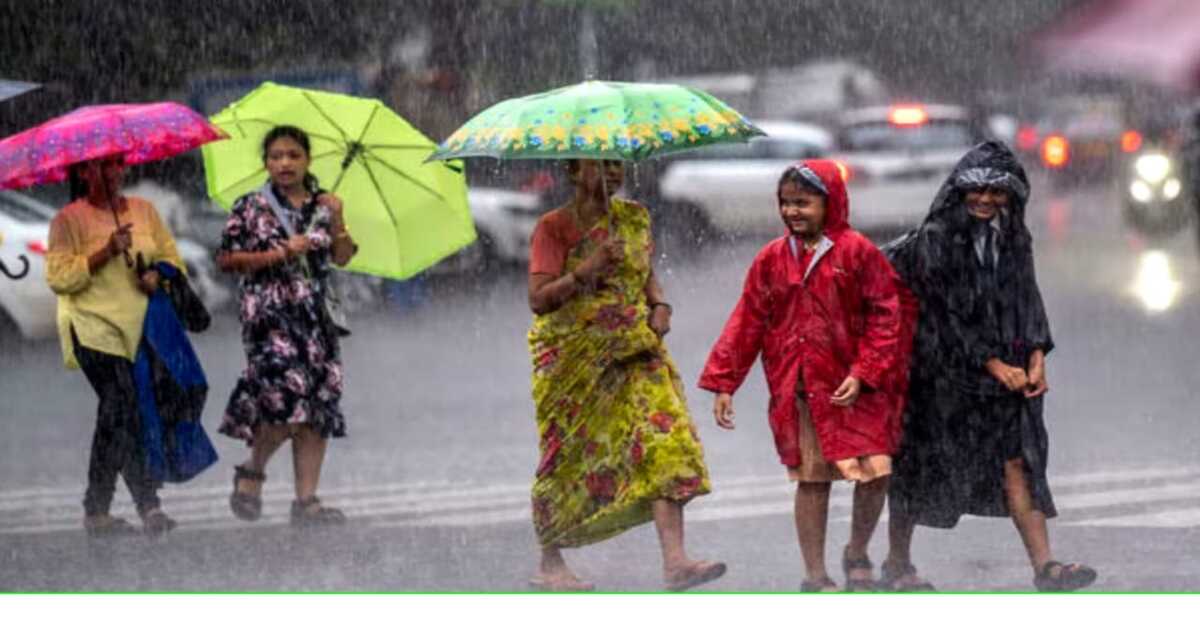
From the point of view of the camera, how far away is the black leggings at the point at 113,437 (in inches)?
343

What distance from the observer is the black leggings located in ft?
28.6

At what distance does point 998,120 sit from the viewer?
23891 mm

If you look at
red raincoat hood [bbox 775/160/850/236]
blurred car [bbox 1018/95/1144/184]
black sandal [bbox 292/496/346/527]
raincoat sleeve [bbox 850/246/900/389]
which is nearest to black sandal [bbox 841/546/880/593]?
raincoat sleeve [bbox 850/246/900/389]

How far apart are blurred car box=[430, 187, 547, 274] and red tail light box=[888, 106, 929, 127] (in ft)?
Answer: 9.71

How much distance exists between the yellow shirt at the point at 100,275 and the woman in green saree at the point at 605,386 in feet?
6.12

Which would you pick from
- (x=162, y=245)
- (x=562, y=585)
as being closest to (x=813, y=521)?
(x=562, y=585)

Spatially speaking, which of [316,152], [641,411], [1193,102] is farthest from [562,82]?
[641,411]

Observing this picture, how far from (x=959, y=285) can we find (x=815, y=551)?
83 centimetres

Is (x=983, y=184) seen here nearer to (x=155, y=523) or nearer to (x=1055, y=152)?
(x=155, y=523)

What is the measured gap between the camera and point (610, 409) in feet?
24.0

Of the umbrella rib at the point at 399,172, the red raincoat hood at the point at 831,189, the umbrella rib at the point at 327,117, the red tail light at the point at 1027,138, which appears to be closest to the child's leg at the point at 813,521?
the red raincoat hood at the point at 831,189

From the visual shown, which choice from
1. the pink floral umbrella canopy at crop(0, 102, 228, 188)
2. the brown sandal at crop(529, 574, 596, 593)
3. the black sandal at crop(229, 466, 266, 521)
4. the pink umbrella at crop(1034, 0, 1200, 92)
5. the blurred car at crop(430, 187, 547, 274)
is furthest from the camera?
the blurred car at crop(430, 187, 547, 274)

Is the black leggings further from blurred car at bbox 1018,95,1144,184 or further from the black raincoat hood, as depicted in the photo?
blurred car at bbox 1018,95,1144,184

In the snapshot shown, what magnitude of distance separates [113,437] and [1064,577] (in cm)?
349
